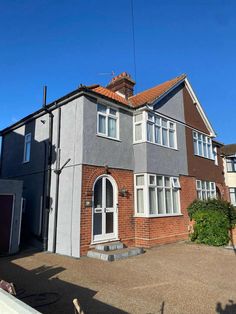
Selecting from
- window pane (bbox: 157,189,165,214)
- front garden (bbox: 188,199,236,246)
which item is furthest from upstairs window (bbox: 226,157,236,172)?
window pane (bbox: 157,189,165,214)

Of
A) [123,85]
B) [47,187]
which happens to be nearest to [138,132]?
[123,85]

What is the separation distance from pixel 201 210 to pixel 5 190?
859 centimetres

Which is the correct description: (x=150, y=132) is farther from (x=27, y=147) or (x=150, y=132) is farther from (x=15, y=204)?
(x=15, y=204)

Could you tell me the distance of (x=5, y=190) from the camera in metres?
9.05

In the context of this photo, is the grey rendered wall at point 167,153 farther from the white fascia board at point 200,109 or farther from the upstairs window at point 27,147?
the upstairs window at point 27,147

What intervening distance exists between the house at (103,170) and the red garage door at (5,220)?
1.34m

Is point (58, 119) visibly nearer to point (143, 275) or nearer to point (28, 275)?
point (28, 275)

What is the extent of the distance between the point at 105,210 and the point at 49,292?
15.5ft

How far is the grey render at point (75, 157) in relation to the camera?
9047 millimetres

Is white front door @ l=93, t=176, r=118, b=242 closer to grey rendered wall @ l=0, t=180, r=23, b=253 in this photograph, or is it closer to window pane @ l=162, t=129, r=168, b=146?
grey rendered wall @ l=0, t=180, r=23, b=253

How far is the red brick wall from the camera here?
8633 millimetres

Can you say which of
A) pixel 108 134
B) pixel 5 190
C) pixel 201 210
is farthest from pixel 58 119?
pixel 201 210

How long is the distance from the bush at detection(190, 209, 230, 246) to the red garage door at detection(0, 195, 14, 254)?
7.79 meters

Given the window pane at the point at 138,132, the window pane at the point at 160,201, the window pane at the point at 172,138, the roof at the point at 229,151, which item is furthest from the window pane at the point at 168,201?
the roof at the point at 229,151
